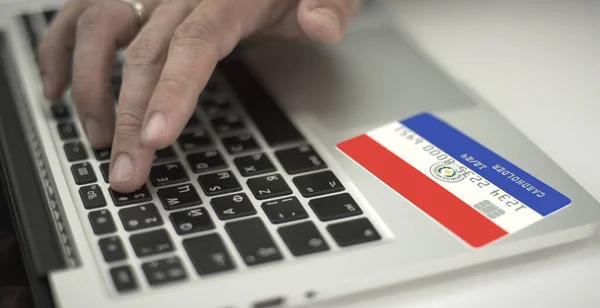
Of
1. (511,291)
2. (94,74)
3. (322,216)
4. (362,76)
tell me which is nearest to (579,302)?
(511,291)

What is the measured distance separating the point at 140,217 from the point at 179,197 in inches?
1.3

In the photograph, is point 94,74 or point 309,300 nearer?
point 309,300

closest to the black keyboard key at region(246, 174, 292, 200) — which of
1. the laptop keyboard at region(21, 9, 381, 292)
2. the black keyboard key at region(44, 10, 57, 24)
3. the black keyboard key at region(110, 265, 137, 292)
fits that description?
the laptop keyboard at region(21, 9, 381, 292)

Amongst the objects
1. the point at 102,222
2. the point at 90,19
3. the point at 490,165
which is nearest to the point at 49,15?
the point at 90,19

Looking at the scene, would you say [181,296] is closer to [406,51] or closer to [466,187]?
[466,187]

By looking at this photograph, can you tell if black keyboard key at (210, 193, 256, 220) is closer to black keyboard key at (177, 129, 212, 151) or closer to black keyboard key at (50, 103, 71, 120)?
black keyboard key at (177, 129, 212, 151)

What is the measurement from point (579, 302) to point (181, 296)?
0.24m

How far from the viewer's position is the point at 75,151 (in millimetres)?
526

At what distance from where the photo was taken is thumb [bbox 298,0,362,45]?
56 centimetres

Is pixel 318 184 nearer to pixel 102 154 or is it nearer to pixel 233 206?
pixel 233 206

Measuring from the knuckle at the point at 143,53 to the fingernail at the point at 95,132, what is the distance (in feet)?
0.17

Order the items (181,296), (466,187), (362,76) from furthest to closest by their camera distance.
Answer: (362,76) < (466,187) < (181,296)

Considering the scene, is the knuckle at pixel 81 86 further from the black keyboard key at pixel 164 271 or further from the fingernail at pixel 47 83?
the black keyboard key at pixel 164 271

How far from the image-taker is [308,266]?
414mm
